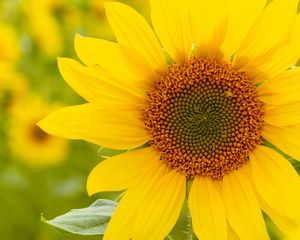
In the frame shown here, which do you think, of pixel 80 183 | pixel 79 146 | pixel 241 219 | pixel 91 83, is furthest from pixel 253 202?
pixel 79 146

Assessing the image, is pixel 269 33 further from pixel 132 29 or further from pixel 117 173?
pixel 117 173

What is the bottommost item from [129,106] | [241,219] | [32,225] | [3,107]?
[32,225]

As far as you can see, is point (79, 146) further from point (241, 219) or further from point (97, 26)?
point (241, 219)

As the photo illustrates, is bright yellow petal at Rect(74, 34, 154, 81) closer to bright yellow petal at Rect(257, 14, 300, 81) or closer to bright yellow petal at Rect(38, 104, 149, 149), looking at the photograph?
bright yellow petal at Rect(38, 104, 149, 149)

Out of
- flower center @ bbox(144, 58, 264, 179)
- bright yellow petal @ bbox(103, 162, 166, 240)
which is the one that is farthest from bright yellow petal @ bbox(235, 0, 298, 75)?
bright yellow petal @ bbox(103, 162, 166, 240)

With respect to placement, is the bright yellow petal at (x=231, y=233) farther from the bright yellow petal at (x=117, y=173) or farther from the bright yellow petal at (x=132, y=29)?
the bright yellow petal at (x=132, y=29)

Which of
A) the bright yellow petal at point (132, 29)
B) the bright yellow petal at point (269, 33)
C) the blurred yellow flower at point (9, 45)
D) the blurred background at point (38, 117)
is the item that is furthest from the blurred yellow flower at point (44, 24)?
the bright yellow petal at point (269, 33)
